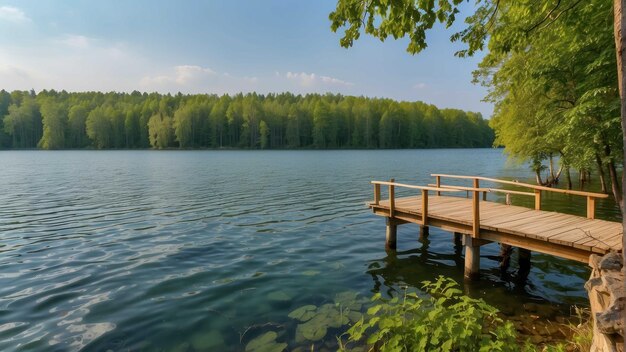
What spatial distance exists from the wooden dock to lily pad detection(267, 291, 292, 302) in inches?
179

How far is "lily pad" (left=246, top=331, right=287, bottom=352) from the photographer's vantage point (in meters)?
6.11

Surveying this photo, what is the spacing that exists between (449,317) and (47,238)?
13.8 metres

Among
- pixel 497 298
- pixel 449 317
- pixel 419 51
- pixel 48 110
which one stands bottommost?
pixel 497 298

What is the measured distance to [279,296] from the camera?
323 inches

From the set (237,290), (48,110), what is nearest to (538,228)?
(237,290)

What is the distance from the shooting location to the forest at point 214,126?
346 feet

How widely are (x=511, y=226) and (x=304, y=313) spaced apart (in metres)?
5.27

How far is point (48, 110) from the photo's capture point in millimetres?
102438

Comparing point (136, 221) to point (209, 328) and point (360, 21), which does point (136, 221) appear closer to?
point (209, 328)

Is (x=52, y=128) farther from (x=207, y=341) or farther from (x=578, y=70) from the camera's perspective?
(x=578, y=70)

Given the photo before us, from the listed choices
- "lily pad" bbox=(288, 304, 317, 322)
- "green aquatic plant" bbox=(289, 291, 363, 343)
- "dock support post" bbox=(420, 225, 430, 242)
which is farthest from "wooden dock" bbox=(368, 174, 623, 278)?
"lily pad" bbox=(288, 304, 317, 322)

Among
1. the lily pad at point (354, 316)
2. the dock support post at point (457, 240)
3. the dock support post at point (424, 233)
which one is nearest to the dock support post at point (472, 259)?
the dock support post at point (457, 240)

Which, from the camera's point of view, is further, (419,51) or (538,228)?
(538,228)

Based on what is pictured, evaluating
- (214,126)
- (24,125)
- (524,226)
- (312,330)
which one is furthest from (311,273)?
(24,125)
